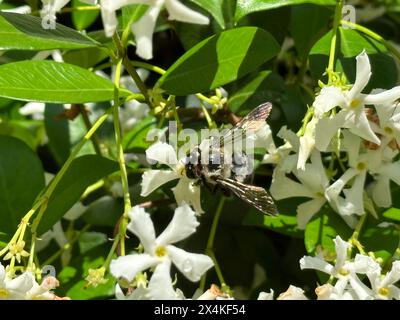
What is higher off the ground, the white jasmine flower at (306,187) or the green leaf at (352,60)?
the green leaf at (352,60)

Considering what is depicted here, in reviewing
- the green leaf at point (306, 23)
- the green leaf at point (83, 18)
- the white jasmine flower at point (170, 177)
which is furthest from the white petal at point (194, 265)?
the green leaf at point (83, 18)

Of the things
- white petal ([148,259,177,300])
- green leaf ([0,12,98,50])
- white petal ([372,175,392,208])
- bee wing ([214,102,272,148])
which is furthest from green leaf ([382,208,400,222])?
green leaf ([0,12,98,50])

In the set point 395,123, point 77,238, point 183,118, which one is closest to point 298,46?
point 183,118

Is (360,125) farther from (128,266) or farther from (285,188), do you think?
(128,266)

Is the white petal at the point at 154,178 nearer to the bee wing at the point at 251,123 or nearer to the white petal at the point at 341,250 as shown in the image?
the bee wing at the point at 251,123

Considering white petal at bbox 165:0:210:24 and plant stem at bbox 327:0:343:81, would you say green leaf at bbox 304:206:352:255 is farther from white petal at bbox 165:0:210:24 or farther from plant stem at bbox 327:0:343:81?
white petal at bbox 165:0:210:24

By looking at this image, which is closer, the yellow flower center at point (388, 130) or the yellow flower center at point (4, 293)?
the yellow flower center at point (4, 293)
